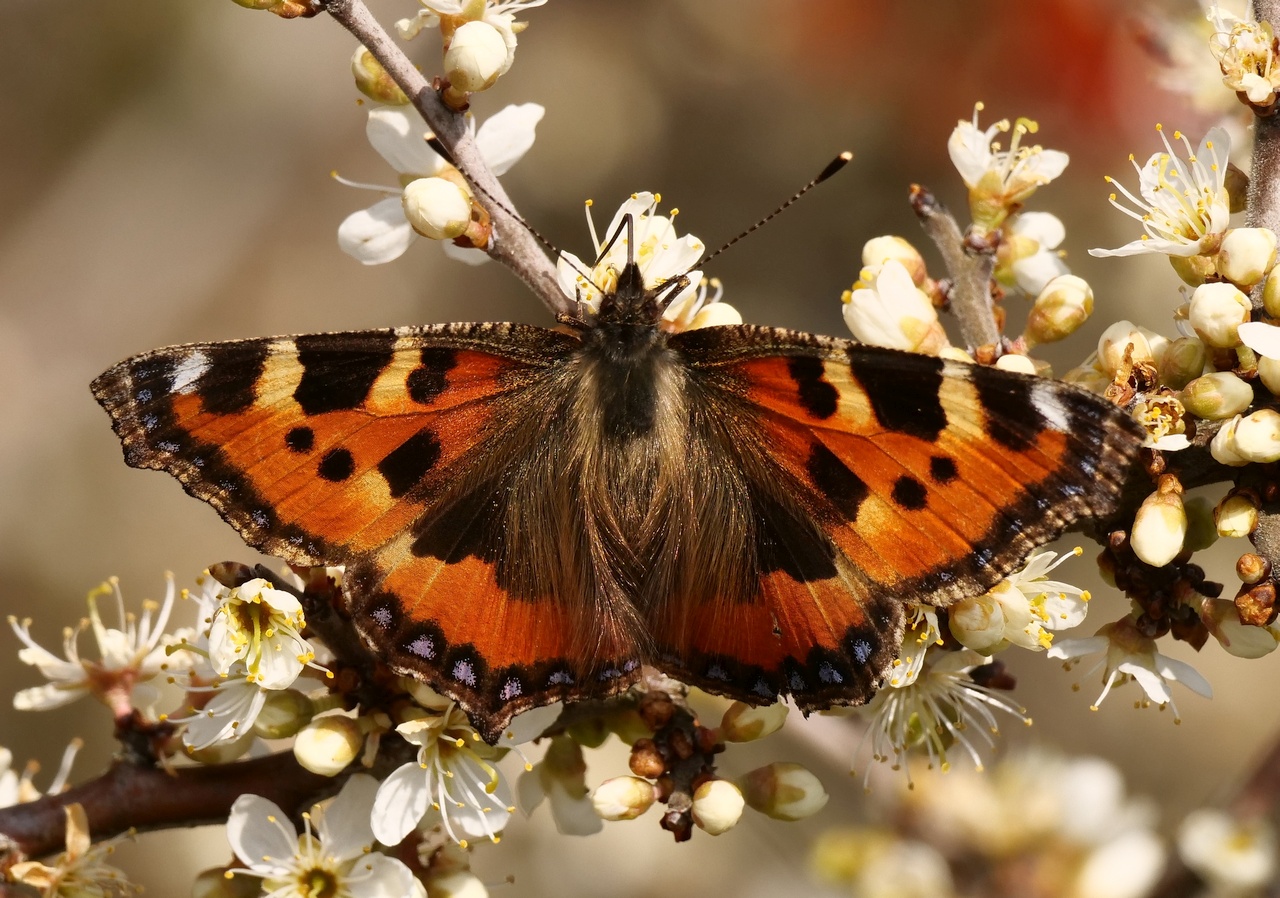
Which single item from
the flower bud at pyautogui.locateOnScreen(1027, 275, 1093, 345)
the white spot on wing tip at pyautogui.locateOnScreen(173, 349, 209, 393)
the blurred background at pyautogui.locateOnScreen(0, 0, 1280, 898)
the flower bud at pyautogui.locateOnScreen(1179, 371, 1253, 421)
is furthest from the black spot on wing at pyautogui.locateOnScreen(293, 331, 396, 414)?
the blurred background at pyautogui.locateOnScreen(0, 0, 1280, 898)

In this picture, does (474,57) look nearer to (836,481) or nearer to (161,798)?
(836,481)

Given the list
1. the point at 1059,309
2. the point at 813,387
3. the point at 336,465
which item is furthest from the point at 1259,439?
the point at 336,465

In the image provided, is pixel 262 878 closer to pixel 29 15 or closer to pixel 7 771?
pixel 7 771

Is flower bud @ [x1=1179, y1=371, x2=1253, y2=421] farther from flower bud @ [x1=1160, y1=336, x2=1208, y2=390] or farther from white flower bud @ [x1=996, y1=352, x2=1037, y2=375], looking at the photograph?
white flower bud @ [x1=996, y1=352, x2=1037, y2=375]

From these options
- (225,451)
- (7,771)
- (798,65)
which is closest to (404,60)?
(225,451)

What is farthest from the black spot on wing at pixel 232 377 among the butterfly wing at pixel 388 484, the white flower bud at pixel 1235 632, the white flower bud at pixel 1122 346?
the white flower bud at pixel 1235 632


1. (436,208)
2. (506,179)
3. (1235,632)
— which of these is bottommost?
(1235,632)
